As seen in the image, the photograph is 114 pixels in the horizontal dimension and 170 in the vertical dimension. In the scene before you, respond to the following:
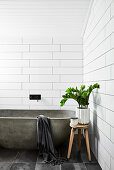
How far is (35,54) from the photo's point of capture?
3770 millimetres

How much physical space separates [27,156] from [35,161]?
8.8 inches

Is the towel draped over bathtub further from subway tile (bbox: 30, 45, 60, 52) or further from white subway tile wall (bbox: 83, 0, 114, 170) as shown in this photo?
subway tile (bbox: 30, 45, 60, 52)

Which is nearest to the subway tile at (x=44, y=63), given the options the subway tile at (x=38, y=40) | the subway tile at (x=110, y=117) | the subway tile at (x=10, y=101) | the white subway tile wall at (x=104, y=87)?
the subway tile at (x=38, y=40)

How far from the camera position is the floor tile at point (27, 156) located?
2465 mm

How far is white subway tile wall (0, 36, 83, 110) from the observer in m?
3.75

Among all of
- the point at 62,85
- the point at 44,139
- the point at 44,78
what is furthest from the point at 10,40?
→ the point at 44,139

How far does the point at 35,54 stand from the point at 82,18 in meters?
1.34

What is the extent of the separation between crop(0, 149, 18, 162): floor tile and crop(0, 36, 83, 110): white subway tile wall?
117 centimetres

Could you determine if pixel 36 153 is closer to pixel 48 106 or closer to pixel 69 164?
pixel 69 164

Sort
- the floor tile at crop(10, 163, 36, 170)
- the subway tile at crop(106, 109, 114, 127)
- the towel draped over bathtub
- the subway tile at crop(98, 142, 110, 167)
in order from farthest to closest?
the towel draped over bathtub, the floor tile at crop(10, 163, 36, 170), the subway tile at crop(98, 142, 110, 167), the subway tile at crop(106, 109, 114, 127)

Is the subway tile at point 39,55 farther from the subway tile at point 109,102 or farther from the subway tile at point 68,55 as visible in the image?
the subway tile at point 109,102

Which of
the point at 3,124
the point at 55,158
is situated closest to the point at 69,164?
the point at 55,158

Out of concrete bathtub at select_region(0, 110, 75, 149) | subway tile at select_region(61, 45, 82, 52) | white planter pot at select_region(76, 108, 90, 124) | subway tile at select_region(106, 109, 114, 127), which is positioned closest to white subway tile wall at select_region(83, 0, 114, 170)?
subway tile at select_region(106, 109, 114, 127)

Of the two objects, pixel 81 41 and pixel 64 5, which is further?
pixel 81 41
